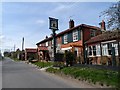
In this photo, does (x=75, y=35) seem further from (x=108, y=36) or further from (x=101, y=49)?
(x=108, y=36)

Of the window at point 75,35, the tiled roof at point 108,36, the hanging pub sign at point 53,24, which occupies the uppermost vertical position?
the hanging pub sign at point 53,24

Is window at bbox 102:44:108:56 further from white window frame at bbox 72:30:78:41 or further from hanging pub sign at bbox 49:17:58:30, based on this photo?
white window frame at bbox 72:30:78:41

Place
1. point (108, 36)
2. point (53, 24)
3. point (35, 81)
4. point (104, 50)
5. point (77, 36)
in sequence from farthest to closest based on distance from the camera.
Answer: point (77, 36) → point (53, 24) → point (104, 50) → point (108, 36) → point (35, 81)

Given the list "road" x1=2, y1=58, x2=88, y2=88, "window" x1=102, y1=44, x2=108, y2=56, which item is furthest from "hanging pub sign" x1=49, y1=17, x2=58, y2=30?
"road" x1=2, y1=58, x2=88, y2=88

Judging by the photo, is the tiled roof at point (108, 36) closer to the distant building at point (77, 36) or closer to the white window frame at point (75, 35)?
the distant building at point (77, 36)

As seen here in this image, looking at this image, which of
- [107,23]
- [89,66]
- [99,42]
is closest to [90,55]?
[99,42]

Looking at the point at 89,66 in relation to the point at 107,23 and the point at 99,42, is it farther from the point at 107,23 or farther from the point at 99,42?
the point at 99,42

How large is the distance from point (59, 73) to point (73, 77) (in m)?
3.71

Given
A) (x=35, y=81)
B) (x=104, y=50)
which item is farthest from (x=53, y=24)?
(x=35, y=81)

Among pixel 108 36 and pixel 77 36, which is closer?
pixel 108 36

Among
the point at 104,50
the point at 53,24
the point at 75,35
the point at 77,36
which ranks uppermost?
the point at 53,24

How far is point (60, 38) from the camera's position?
44.7 meters

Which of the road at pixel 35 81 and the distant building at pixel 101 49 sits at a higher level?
the distant building at pixel 101 49

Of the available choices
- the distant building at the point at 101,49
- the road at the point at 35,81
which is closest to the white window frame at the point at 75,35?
the distant building at the point at 101,49
